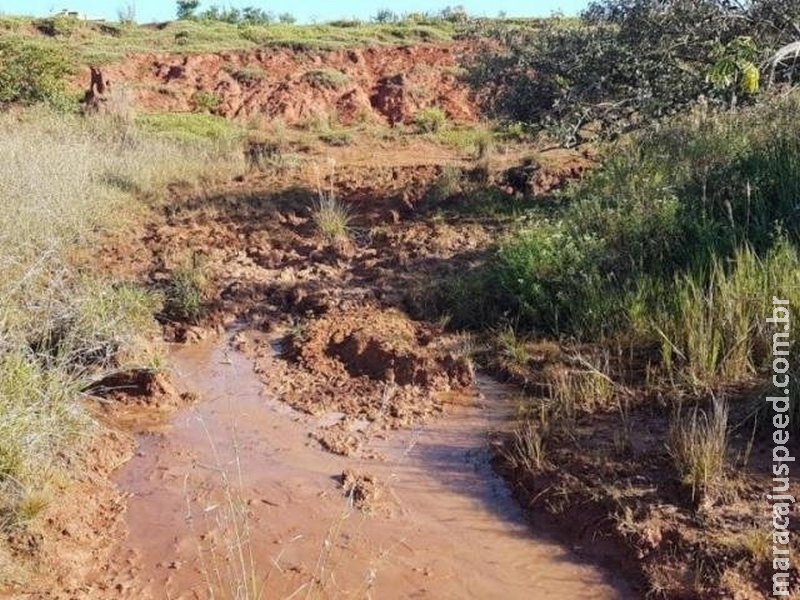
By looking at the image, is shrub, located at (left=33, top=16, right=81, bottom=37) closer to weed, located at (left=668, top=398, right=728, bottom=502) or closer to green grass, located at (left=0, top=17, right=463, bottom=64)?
green grass, located at (left=0, top=17, right=463, bottom=64)

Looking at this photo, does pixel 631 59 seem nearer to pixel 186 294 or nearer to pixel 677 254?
pixel 677 254

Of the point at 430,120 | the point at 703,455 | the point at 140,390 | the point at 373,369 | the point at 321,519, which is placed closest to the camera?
the point at 703,455

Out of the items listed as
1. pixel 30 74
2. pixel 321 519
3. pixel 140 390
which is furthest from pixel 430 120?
pixel 321 519

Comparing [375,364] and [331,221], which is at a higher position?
[331,221]

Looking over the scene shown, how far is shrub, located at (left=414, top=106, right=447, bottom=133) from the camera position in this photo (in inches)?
693

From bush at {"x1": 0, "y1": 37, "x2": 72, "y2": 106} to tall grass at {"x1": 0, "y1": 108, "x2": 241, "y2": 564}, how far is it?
7.36ft

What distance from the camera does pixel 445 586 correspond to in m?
3.62

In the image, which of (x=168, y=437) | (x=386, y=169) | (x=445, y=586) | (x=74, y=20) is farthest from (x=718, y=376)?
(x=74, y=20)

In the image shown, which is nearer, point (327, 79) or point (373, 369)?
point (373, 369)

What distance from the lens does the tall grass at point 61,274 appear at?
417 cm

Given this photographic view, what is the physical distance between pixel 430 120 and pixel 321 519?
48.4 ft

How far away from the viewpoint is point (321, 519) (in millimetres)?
4145

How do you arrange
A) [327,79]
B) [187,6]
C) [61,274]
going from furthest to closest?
[187,6]
[327,79]
[61,274]

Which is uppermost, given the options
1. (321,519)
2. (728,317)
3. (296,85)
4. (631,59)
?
(296,85)
